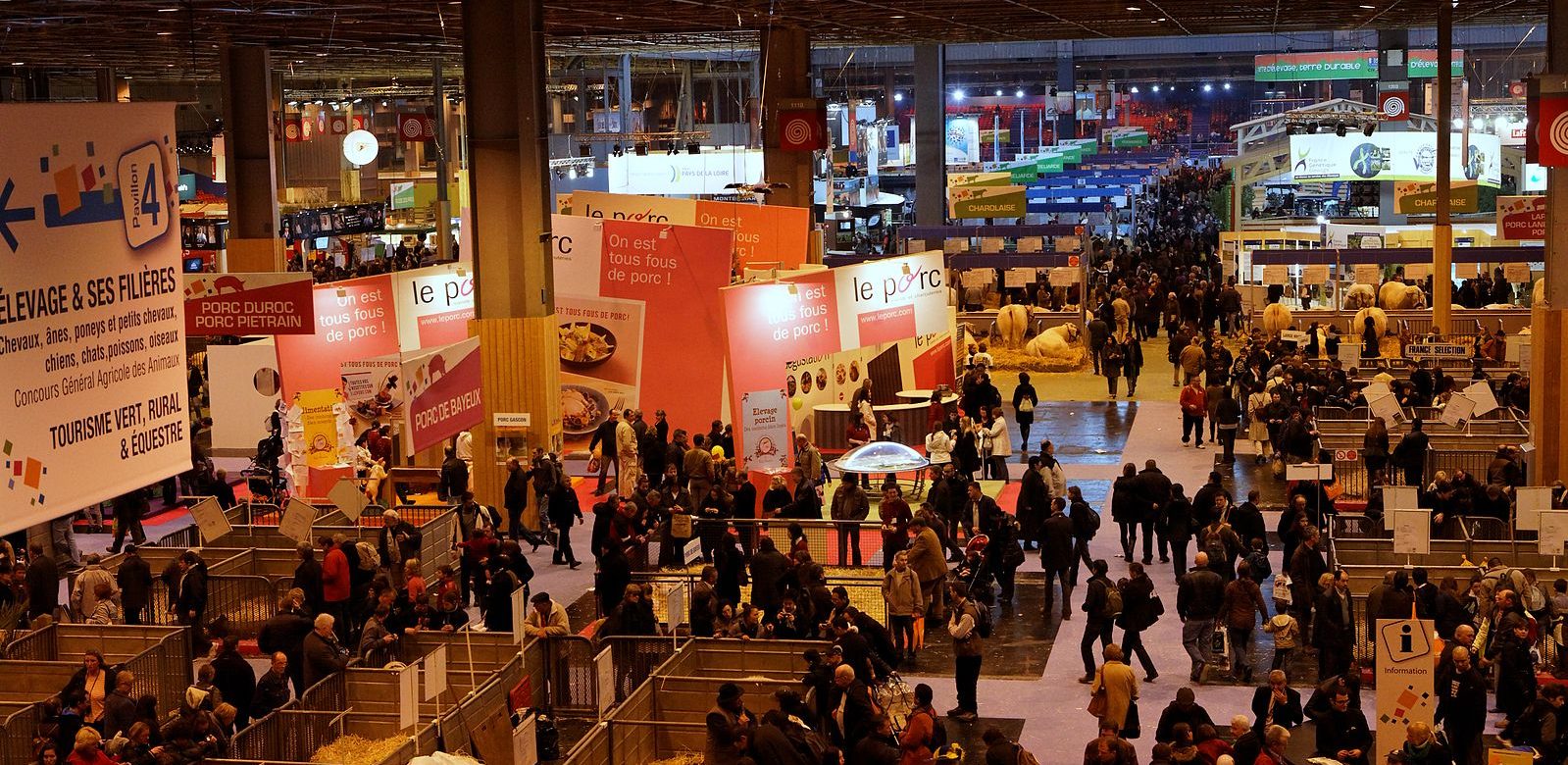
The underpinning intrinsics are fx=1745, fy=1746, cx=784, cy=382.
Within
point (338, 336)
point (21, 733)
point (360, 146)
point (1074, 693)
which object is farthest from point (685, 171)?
point (21, 733)

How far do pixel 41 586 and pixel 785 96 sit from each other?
1974 centimetres

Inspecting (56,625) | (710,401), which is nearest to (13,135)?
(56,625)

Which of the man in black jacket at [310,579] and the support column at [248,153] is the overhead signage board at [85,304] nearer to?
the man in black jacket at [310,579]

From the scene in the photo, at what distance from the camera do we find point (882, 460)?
18.4m

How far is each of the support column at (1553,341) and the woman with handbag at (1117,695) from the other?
29.4 ft

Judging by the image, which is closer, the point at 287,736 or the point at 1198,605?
the point at 287,736

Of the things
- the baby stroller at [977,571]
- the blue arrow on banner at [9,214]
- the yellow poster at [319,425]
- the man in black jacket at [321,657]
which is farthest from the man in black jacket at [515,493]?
the blue arrow on banner at [9,214]

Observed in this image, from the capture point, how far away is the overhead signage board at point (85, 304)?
492cm

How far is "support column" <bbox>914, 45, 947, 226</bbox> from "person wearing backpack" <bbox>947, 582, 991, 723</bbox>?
33948 millimetres

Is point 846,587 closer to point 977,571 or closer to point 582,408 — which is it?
point 977,571

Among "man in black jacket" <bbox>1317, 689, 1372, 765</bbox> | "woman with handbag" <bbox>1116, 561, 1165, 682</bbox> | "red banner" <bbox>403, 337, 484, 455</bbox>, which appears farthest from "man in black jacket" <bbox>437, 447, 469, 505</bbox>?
"man in black jacket" <bbox>1317, 689, 1372, 765</bbox>

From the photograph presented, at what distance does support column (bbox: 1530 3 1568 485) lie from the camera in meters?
18.8

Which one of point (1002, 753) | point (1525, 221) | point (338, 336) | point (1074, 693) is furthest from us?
point (1525, 221)

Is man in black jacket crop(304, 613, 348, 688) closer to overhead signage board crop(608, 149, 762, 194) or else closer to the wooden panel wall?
the wooden panel wall
